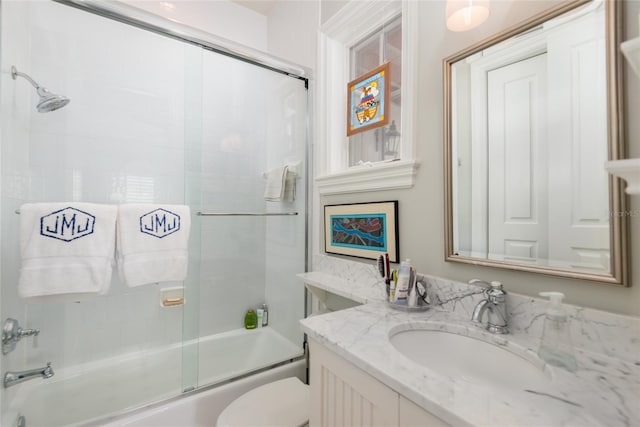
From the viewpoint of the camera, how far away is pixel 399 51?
54.2 inches

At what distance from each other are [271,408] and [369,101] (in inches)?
58.0

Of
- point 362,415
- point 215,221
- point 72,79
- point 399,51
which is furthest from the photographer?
point 215,221

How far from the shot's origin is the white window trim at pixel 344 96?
114cm

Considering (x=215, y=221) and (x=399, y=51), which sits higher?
(x=399, y=51)

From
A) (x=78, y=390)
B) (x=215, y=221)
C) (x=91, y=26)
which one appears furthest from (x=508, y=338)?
(x=91, y=26)

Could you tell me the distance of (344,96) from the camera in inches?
63.8

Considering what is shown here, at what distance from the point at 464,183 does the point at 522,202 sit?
7.3 inches

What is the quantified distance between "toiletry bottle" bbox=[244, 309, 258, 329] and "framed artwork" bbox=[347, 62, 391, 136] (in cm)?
145

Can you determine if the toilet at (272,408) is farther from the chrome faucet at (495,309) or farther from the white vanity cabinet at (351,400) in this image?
the chrome faucet at (495,309)

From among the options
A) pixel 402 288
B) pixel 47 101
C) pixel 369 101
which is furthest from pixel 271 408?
pixel 47 101

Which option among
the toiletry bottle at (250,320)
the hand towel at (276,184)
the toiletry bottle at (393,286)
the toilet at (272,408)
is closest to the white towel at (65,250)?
the toilet at (272,408)

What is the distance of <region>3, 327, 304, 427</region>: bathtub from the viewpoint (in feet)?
4.01

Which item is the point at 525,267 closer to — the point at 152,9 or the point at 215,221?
the point at 215,221

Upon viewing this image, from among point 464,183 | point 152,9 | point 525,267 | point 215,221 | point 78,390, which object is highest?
point 152,9
